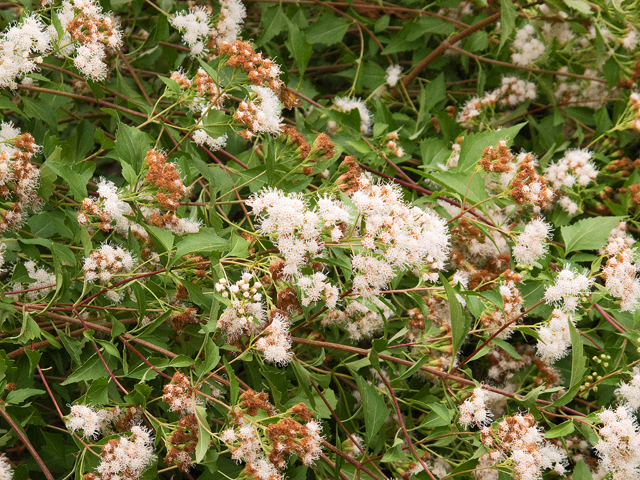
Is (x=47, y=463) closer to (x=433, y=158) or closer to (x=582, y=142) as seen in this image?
(x=433, y=158)

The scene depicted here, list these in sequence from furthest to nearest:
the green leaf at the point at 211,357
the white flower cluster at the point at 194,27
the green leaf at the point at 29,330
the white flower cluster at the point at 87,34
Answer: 1. the white flower cluster at the point at 194,27
2. the white flower cluster at the point at 87,34
3. the green leaf at the point at 29,330
4. the green leaf at the point at 211,357

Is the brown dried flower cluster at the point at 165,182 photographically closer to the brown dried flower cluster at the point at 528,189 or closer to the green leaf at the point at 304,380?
the green leaf at the point at 304,380

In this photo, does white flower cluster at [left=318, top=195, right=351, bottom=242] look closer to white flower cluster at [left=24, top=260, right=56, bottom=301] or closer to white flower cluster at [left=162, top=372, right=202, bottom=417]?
white flower cluster at [left=162, top=372, right=202, bottom=417]

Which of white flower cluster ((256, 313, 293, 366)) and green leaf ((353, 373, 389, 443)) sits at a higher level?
white flower cluster ((256, 313, 293, 366))

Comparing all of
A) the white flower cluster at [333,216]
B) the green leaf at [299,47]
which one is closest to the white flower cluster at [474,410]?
the white flower cluster at [333,216]

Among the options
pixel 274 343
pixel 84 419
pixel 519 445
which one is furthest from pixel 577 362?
pixel 84 419

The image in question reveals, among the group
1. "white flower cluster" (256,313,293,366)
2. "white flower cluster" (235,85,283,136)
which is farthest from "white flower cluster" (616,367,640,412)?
"white flower cluster" (235,85,283,136)

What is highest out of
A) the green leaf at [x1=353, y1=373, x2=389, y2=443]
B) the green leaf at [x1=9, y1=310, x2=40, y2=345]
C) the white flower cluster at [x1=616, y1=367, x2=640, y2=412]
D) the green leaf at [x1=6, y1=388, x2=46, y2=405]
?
the green leaf at [x1=9, y1=310, x2=40, y2=345]
